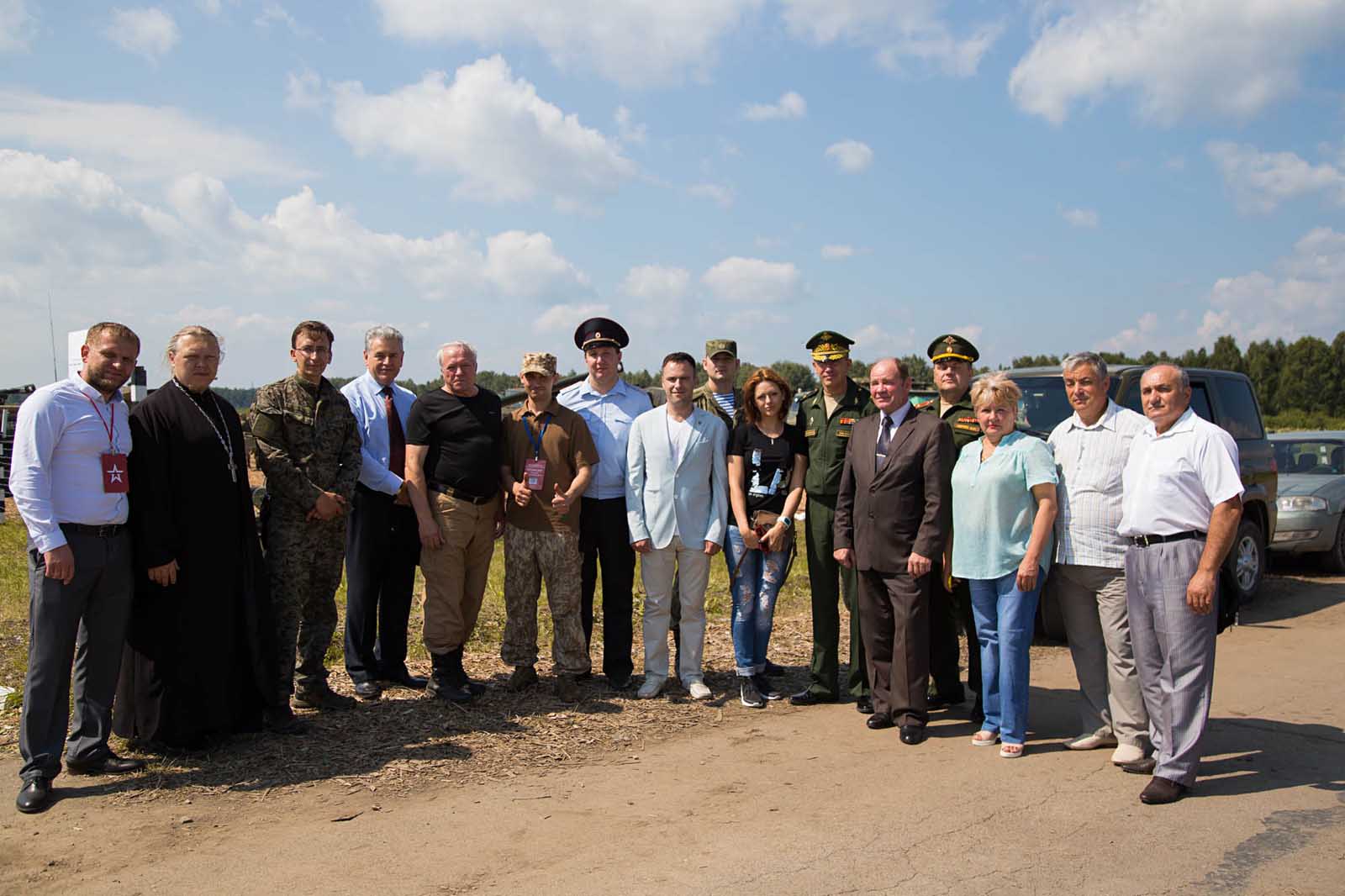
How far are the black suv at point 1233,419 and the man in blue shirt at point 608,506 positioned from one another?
3407mm

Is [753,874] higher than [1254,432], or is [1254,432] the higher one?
[1254,432]

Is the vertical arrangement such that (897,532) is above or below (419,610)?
above

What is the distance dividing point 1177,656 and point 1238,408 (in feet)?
19.5

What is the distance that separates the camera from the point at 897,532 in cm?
559

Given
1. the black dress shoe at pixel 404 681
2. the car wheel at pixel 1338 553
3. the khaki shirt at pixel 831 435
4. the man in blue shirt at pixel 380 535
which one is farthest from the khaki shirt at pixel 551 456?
the car wheel at pixel 1338 553

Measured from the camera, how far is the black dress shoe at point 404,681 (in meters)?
6.57

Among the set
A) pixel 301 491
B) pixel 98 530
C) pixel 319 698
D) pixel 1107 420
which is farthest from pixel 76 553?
pixel 1107 420

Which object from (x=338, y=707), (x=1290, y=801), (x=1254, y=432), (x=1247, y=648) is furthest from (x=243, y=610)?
(x=1254, y=432)

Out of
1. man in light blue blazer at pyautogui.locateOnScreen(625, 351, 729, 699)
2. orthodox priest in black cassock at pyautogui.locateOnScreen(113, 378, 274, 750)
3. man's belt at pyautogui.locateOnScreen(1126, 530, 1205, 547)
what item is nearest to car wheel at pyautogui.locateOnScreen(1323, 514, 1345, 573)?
man's belt at pyautogui.locateOnScreen(1126, 530, 1205, 547)

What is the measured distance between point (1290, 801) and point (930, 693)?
2049 mm

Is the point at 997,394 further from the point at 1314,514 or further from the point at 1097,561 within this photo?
the point at 1314,514

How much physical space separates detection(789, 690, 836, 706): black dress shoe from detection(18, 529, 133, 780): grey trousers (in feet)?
12.5

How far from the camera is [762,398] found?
6312 mm

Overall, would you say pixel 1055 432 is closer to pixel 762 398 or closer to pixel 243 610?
pixel 762 398
